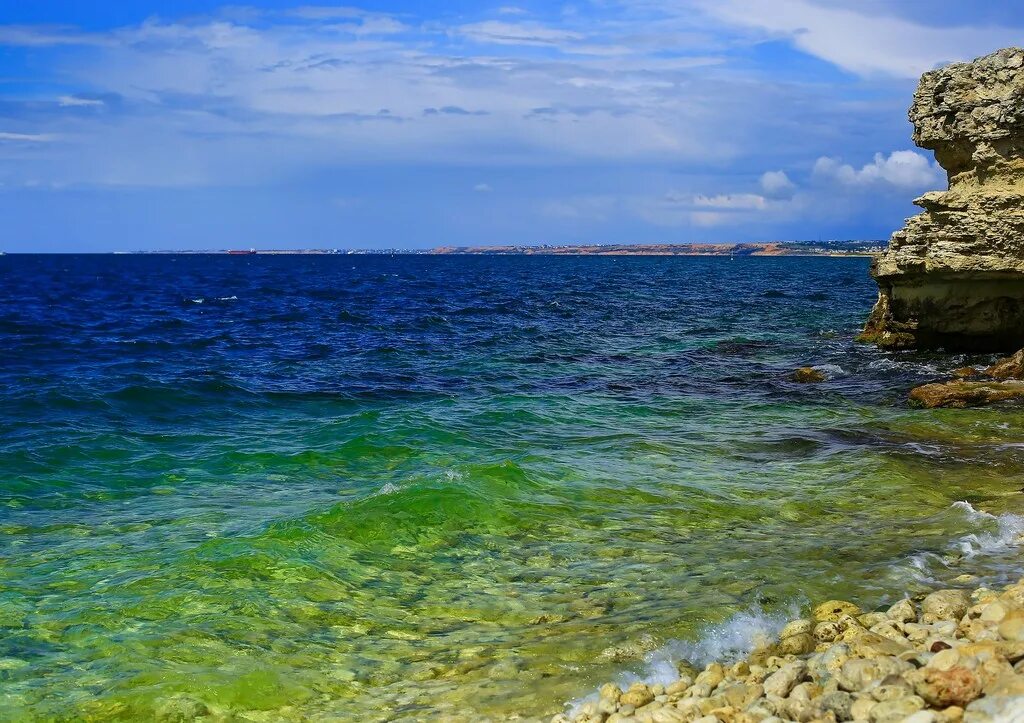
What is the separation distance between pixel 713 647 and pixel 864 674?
1.67 meters

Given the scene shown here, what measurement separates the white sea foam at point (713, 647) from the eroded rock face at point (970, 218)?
52.2ft

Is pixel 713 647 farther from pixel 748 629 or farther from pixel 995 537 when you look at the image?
pixel 995 537

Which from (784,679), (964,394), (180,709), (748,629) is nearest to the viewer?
(784,679)

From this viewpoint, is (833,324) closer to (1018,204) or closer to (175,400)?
(1018,204)

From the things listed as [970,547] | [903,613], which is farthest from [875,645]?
[970,547]

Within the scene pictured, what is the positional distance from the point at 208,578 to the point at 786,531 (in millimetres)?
6436

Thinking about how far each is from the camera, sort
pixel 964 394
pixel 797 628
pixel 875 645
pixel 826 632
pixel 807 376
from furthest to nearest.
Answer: pixel 807 376, pixel 964 394, pixel 797 628, pixel 826 632, pixel 875 645

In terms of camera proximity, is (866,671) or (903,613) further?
(903,613)

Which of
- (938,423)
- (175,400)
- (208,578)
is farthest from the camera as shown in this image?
(175,400)

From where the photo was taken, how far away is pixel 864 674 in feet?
19.0

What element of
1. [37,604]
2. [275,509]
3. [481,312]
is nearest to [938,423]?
[275,509]

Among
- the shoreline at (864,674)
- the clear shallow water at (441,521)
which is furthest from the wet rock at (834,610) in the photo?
the clear shallow water at (441,521)

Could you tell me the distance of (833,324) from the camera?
3609 centimetres

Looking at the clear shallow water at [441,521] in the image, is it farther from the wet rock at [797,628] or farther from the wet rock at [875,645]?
the wet rock at [875,645]
